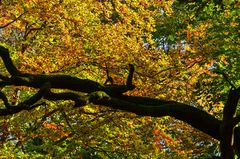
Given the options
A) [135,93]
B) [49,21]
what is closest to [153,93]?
[135,93]

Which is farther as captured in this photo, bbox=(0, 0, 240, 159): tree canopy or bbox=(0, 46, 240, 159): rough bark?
bbox=(0, 0, 240, 159): tree canopy

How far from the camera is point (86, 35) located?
14.7 metres

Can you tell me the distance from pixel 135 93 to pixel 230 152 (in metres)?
6.35

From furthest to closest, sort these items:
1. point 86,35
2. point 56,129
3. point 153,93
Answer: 1. point 56,129
2. point 86,35
3. point 153,93

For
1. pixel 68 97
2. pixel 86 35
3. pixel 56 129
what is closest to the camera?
pixel 68 97

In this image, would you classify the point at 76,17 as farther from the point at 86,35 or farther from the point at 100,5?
the point at 100,5

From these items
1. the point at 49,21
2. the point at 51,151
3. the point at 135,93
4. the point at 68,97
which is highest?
the point at 49,21

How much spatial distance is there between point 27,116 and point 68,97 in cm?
731

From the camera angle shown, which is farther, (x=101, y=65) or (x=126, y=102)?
(x=101, y=65)

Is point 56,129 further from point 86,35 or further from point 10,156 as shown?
point 86,35

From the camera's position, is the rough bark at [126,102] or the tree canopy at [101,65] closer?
the rough bark at [126,102]

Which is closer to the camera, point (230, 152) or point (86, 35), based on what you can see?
point (230, 152)

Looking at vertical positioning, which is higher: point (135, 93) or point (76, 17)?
point (76, 17)

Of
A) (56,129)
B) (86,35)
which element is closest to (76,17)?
(86,35)
